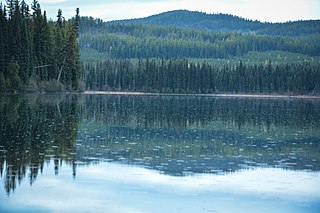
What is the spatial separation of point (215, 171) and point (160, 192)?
19.7 feet

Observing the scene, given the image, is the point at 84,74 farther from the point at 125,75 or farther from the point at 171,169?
the point at 171,169

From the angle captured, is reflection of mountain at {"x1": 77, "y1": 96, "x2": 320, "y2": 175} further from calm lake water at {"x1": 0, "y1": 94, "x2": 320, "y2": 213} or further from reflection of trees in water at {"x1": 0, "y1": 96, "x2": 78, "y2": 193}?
reflection of trees in water at {"x1": 0, "y1": 96, "x2": 78, "y2": 193}

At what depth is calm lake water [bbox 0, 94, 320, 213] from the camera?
Answer: 69.6 feet

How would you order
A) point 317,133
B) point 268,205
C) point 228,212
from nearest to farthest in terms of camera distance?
point 228,212
point 268,205
point 317,133

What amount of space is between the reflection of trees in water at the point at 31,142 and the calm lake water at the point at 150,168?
0.05m

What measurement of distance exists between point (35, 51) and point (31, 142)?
2765 inches

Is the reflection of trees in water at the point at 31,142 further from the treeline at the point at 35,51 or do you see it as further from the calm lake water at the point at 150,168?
the treeline at the point at 35,51

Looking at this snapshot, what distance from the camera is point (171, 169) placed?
28328mm

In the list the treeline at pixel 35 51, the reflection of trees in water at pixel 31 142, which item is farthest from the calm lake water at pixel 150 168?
the treeline at pixel 35 51

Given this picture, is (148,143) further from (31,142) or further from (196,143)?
(31,142)

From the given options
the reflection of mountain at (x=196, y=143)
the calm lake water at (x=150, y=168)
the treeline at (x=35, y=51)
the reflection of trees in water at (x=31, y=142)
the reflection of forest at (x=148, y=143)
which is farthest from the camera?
the treeline at (x=35, y=51)

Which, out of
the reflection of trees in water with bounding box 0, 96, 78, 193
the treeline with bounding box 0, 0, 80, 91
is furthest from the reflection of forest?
the treeline with bounding box 0, 0, 80, 91

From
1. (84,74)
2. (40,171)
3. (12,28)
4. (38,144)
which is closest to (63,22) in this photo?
(12,28)

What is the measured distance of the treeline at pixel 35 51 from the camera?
89.9 meters
